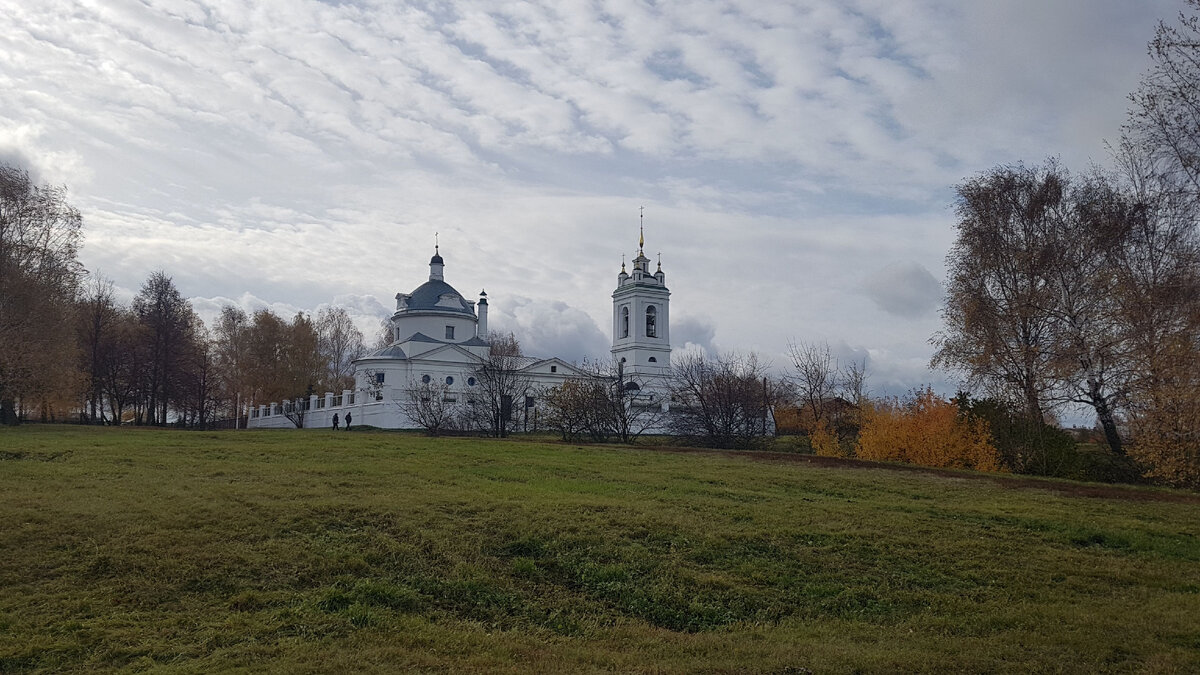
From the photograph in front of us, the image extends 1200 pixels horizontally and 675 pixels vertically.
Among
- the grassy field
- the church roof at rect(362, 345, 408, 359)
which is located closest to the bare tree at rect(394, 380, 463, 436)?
the church roof at rect(362, 345, 408, 359)

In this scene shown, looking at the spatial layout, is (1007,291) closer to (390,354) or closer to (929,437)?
(929,437)

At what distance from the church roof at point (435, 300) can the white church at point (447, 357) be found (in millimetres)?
63

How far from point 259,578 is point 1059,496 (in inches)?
558

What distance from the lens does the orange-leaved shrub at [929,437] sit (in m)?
25.1

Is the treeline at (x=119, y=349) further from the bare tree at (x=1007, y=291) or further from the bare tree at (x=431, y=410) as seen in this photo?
the bare tree at (x=1007, y=291)

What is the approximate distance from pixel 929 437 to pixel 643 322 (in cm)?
3201

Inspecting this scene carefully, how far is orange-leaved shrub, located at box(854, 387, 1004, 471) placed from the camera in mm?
25141

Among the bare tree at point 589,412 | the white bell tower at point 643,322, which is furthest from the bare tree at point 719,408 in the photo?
the white bell tower at point 643,322

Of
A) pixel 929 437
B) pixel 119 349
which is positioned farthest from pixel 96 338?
pixel 929 437

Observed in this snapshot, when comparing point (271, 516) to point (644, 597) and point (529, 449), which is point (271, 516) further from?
point (529, 449)

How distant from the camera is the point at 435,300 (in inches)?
2142

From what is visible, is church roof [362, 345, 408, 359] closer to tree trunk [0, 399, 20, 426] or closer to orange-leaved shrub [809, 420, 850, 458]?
tree trunk [0, 399, 20, 426]

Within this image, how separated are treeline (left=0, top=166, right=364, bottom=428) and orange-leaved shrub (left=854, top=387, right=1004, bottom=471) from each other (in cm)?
2839

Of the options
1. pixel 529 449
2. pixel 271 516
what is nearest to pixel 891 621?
pixel 271 516
